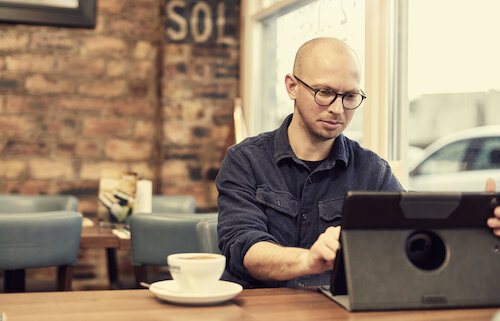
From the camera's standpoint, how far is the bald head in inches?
65.4

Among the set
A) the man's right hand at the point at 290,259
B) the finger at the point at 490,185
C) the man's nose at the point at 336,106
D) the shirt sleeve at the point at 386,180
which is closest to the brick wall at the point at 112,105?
the shirt sleeve at the point at 386,180

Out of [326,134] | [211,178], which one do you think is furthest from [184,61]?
[326,134]

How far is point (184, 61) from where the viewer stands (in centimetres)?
414

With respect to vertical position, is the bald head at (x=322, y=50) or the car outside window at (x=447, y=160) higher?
the bald head at (x=322, y=50)

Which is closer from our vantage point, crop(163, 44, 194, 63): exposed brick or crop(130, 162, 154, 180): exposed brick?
crop(163, 44, 194, 63): exposed brick

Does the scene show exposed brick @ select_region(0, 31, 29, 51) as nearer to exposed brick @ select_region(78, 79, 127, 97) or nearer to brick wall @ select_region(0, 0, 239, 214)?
brick wall @ select_region(0, 0, 239, 214)

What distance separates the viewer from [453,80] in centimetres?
235

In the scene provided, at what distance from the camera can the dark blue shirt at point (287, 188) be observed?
158cm

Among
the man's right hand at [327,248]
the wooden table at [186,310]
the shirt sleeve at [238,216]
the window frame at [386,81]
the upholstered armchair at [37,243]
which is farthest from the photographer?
the window frame at [386,81]

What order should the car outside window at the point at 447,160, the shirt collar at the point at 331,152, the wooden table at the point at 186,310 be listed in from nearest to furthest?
1. the wooden table at the point at 186,310
2. the shirt collar at the point at 331,152
3. the car outside window at the point at 447,160

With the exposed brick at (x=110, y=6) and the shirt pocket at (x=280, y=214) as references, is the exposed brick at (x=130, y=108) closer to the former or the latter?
the exposed brick at (x=110, y=6)

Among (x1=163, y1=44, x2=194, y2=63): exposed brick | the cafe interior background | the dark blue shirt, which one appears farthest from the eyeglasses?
(x1=163, y1=44, x2=194, y2=63): exposed brick

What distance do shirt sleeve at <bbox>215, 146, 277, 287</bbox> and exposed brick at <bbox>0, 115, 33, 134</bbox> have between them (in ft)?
9.39

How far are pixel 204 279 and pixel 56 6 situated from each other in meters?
3.53
